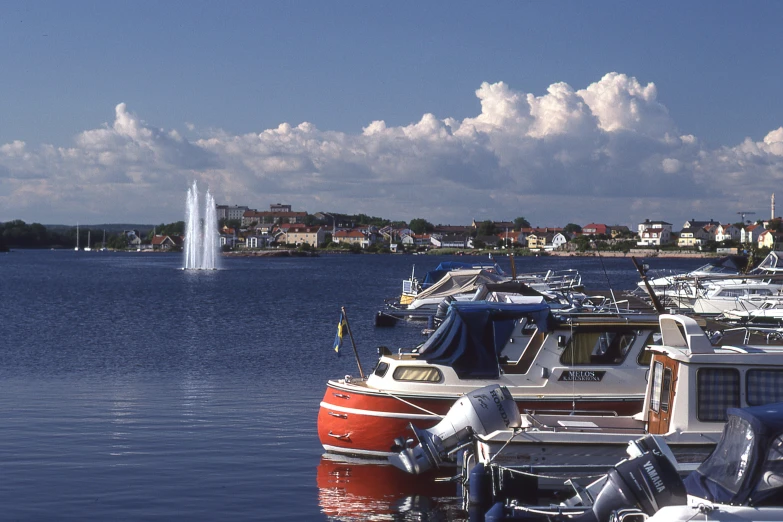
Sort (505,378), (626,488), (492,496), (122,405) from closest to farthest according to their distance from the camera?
1. (626,488)
2. (492,496)
3. (505,378)
4. (122,405)

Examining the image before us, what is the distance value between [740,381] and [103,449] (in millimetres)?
12984

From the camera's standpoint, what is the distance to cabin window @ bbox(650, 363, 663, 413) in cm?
1703

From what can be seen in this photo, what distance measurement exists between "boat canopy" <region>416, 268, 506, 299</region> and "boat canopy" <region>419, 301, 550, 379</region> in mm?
29994

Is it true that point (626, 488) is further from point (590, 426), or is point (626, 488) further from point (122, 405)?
point (122, 405)

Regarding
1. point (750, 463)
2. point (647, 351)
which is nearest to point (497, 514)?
point (750, 463)

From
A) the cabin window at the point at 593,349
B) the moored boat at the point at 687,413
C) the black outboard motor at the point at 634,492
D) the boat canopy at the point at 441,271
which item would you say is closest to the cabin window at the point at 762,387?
the moored boat at the point at 687,413

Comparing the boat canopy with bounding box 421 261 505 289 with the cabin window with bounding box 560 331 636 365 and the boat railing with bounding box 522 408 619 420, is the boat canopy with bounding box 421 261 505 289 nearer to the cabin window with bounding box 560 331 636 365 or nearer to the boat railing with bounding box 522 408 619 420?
the cabin window with bounding box 560 331 636 365

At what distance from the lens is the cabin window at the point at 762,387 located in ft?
53.1

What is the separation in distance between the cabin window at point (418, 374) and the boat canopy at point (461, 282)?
30.6 metres

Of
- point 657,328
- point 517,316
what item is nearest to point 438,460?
point 517,316

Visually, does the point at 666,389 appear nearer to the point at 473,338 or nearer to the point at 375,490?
the point at 473,338

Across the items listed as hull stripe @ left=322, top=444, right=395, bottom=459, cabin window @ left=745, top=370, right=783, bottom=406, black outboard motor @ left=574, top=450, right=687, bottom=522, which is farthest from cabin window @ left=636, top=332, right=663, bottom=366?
black outboard motor @ left=574, top=450, right=687, bottom=522

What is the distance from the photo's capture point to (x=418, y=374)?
20.4 m

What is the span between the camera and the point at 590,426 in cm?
1767
